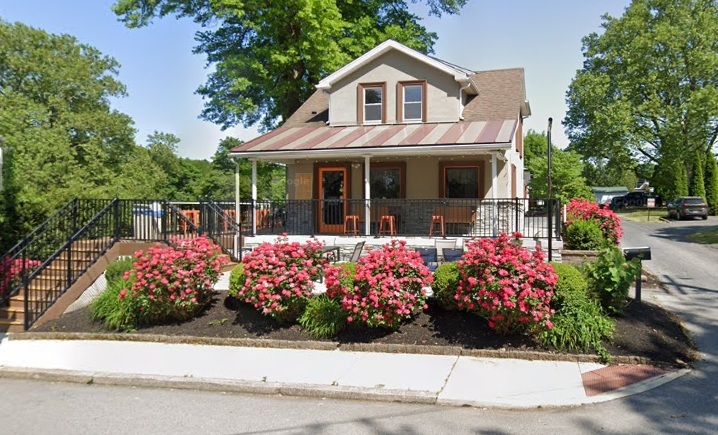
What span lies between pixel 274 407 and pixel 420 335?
8.73ft

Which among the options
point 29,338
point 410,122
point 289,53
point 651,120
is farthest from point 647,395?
point 651,120

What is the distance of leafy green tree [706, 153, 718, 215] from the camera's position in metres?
40.9

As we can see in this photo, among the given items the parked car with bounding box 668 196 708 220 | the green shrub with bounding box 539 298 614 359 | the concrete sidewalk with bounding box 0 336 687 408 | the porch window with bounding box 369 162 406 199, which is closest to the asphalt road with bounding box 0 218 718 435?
the concrete sidewalk with bounding box 0 336 687 408

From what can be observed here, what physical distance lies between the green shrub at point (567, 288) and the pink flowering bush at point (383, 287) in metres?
1.80

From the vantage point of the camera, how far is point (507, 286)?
666 centimetres

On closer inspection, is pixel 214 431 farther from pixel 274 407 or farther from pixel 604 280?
pixel 604 280

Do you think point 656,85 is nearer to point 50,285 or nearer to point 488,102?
point 488,102

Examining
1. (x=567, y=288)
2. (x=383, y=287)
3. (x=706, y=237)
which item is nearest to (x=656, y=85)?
(x=706, y=237)

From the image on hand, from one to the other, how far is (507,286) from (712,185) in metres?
44.2

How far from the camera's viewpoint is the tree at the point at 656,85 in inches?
1542

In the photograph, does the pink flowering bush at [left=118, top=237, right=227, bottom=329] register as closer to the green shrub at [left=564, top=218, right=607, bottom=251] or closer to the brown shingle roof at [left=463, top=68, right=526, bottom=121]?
the green shrub at [left=564, top=218, right=607, bottom=251]

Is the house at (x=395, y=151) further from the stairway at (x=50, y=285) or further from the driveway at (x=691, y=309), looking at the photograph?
the stairway at (x=50, y=285)

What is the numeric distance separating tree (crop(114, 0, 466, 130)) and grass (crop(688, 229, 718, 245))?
15.2 m

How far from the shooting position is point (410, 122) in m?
17.0
